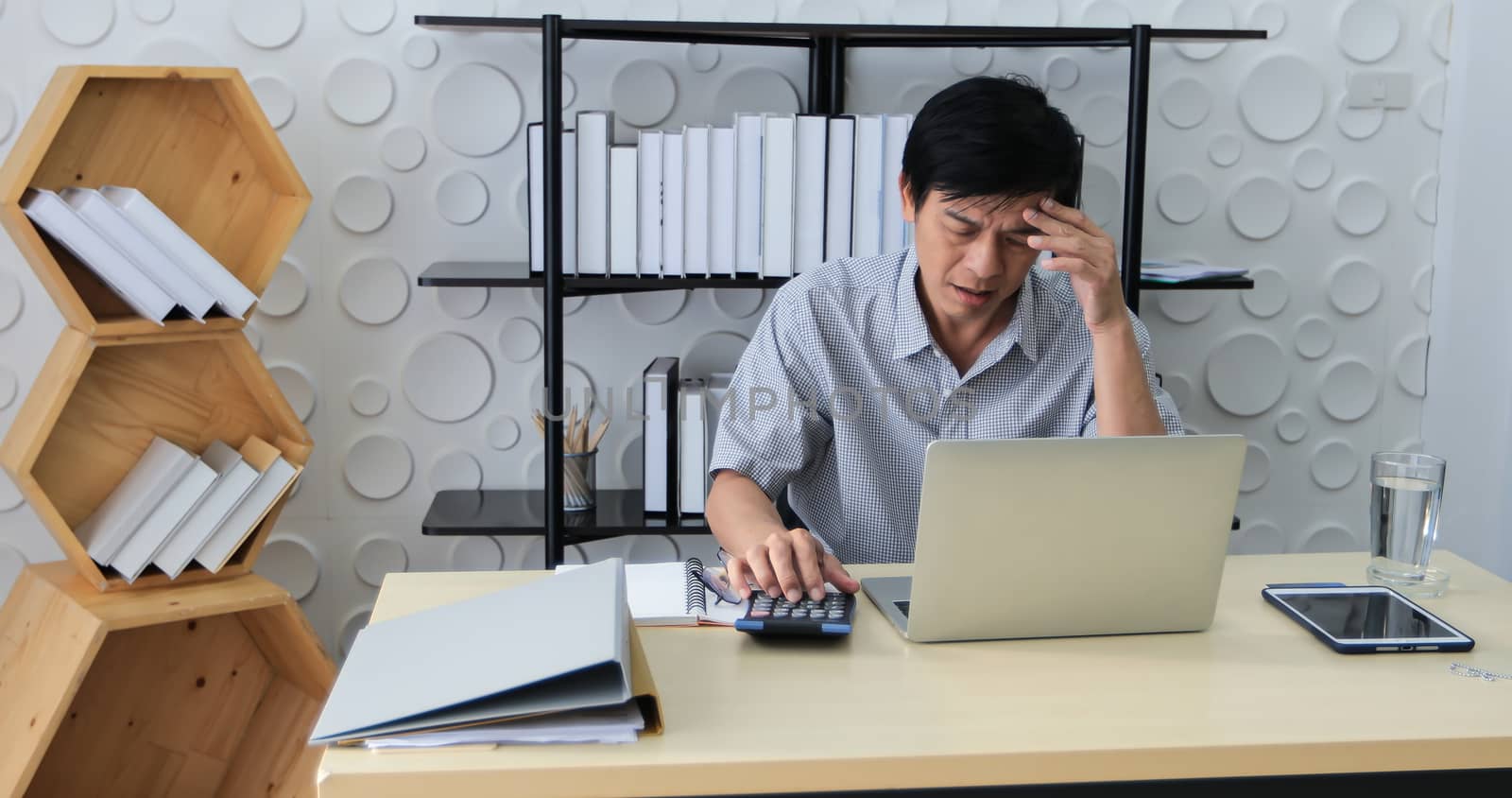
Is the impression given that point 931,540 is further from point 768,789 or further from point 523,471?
point 523,471

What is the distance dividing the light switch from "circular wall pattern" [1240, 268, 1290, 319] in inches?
14.4

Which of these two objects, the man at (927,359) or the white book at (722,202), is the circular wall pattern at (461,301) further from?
the man at (927,359)

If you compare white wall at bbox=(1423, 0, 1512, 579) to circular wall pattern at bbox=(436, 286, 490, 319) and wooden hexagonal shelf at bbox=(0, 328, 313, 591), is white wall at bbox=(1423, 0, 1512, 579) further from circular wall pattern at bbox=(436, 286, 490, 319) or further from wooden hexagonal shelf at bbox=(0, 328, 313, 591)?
wooden hexagonal shelf at bbox=(0, 328, 313, 591)

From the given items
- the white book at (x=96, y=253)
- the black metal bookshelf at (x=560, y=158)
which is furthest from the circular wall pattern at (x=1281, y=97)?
the white book at (x=96, y=253)

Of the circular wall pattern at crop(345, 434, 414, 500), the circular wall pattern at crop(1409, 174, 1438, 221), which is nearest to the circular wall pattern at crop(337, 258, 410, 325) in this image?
the circular wall pattern at crop(345, 434, 414, 500)

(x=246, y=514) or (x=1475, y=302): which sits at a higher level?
(x=1475, y=302)

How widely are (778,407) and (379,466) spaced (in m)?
1.06

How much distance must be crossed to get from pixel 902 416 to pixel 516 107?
3.42 ft

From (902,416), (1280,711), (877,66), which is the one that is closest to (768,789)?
(1280,711)

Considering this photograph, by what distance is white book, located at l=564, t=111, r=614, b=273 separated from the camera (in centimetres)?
216

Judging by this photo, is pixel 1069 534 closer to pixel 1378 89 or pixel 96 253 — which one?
pixel 96 253

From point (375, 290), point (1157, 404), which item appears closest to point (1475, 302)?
point (1157, 404)

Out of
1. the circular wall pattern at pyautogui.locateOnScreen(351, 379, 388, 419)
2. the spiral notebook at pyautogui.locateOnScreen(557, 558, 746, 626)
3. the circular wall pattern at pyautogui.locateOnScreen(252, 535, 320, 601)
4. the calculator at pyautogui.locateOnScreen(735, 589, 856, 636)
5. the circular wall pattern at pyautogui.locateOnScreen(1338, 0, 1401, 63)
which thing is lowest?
the circular wall pattern at pyautogui.locateOnScreen(252, 535, 320, 601)

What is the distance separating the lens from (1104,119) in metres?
2.48
